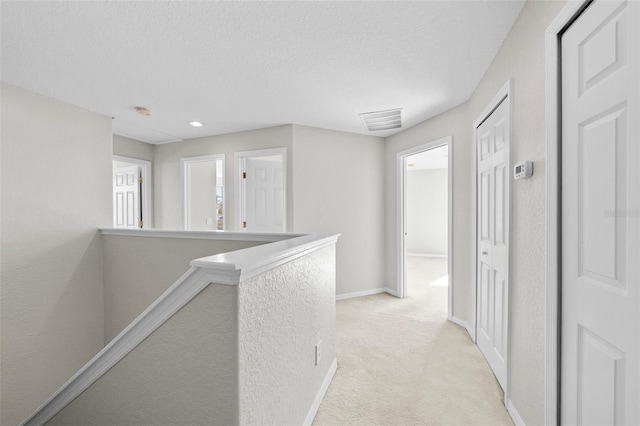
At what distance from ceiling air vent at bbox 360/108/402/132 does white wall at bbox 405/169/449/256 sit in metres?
4.29

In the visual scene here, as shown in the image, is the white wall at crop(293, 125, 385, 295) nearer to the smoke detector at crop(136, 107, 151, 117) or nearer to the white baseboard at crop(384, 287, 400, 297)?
the white baseboard at crop(384, 287, 400, 297)

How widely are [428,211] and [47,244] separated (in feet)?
24.3

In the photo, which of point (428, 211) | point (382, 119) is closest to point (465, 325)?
point (382, 119)

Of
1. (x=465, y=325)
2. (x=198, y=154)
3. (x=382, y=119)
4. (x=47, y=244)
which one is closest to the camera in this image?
(x=47, y=244)

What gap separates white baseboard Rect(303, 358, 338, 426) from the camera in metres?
1.69

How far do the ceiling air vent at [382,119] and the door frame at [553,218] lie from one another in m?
1.94

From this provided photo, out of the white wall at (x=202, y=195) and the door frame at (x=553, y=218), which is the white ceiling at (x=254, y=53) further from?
the white wall at (x=202, y=195)

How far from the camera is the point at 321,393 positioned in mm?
1919

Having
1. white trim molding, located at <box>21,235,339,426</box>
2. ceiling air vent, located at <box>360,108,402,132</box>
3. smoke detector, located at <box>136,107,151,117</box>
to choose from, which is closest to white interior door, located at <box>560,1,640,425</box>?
white trim molding, located at <box>21,235,339,426</box>

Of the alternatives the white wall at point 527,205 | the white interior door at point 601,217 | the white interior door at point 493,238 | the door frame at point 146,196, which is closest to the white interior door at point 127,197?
the door frame at point 146,196

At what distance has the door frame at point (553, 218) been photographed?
1273 mm

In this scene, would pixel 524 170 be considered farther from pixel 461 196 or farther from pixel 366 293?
pixel 366 293

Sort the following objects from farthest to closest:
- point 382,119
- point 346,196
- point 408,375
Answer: point 346,196 → point 382,119 → point 408,375

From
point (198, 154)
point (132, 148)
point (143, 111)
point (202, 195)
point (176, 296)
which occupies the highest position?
point (143, 111)
